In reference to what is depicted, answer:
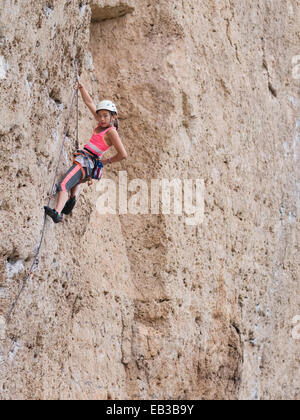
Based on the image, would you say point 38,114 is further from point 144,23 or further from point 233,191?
point 233,191

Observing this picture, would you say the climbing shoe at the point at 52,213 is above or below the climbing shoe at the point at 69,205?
below

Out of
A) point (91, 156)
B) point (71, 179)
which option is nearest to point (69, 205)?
point (71, 179)

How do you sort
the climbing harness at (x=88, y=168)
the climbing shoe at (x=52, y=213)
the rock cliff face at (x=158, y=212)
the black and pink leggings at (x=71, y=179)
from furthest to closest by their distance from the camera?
the climbing harness at (x=88, y=168)
the black and pink leggings at (x=71, y=179)
the climbing shoe at (x=52, y=213)
the rock cliff face at (x=158, y=212)

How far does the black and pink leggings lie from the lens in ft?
16.4

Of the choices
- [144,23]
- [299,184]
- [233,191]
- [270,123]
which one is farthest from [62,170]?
[299,184]

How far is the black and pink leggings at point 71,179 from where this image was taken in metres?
5.01

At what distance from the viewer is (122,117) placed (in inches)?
277

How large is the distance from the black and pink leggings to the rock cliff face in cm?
11

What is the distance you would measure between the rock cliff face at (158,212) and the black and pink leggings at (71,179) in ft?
0.36

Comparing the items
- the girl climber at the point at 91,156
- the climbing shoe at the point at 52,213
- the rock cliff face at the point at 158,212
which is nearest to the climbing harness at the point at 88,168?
the girl climber at the point at 91,156

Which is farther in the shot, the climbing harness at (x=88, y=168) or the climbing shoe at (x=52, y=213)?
the climbing harness at (x=88, y=168)

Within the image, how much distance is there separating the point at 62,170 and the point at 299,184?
17.3 feet

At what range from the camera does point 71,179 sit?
5.08 meters

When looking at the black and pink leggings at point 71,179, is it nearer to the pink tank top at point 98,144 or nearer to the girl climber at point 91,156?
the girl climber at point 91,156
